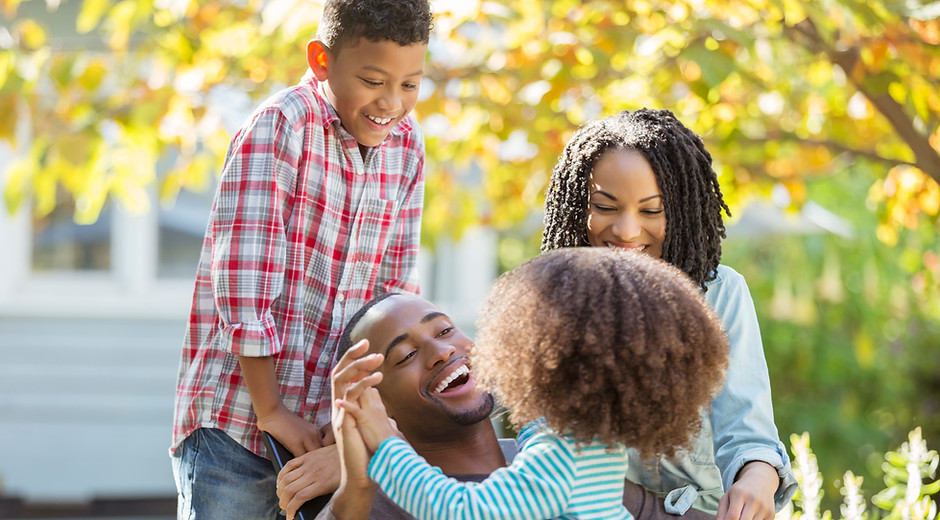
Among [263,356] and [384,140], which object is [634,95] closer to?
[384,140]

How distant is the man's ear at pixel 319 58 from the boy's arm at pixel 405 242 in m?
0.32

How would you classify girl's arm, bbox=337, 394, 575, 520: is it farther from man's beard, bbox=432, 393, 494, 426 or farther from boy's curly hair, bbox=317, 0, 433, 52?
boy's curly hair, bbox=317, 0, 433, 52

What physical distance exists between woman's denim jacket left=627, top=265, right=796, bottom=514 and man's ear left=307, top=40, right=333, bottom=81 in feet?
3.03

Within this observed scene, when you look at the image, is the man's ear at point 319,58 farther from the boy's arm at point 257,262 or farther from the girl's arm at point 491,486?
the girl's arm at point 491,486

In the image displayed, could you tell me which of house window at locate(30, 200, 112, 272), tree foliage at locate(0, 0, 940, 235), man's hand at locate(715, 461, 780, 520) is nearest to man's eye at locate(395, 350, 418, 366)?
man's hand at locate(715, 461, 780, 520)

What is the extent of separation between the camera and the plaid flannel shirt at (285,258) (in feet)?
6.57

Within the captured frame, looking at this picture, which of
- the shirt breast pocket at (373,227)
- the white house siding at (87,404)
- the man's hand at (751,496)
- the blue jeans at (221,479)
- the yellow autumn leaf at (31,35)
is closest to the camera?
the man's hand at (751,496)

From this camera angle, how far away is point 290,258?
83.0 inches

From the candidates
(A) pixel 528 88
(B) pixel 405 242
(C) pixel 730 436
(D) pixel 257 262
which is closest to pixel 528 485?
(C) pixel 730 436

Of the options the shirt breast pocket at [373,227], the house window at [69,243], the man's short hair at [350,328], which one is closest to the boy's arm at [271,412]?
the man's short hair at [350,328]

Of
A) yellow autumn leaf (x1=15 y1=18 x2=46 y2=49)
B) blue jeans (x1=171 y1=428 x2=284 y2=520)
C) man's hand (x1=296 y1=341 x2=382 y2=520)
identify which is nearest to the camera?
man's hand (x1=296 y1=341 x2=382 y2=520)

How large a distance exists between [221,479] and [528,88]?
8.71ft

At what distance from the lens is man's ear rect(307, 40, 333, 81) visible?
7.04 feet

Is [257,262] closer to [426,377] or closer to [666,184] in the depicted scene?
[426,377]
